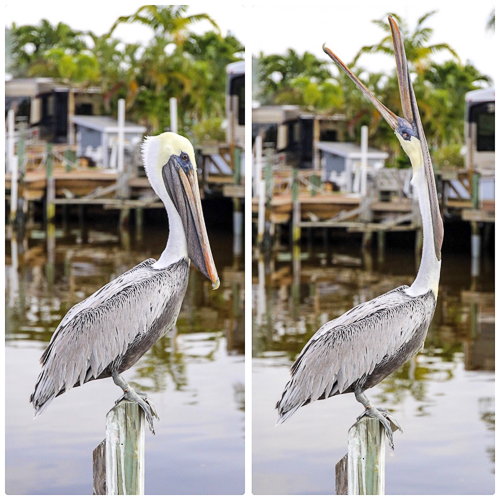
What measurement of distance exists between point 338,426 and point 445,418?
3.08 ft

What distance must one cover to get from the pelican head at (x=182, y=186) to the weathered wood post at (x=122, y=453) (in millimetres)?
498

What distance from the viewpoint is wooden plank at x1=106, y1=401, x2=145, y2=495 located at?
259cm

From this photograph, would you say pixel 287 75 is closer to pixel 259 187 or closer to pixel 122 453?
pixel 259 187

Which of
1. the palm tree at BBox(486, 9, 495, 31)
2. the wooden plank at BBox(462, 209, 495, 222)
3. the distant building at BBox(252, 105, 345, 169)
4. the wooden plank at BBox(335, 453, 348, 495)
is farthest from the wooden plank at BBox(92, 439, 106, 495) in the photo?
the wooden plank at BBox(462, 209, 495, 222)

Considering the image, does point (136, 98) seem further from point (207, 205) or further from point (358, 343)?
point (358, 343)

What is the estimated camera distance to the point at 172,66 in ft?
11.7

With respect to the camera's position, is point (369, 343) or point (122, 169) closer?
point (369, 343)

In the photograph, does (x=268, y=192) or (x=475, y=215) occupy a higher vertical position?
(x=268, y=192)

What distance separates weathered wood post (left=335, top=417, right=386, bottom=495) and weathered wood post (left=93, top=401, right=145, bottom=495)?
0.63 meters

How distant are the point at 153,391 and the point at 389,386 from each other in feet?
4.92

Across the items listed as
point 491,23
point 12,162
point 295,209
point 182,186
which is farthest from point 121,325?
point 295,209

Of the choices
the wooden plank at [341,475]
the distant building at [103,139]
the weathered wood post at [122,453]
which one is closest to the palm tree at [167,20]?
the distant building at [103,139]

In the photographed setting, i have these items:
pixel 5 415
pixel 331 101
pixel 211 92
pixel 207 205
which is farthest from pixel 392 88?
pixel 5 415

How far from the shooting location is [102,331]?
266 centimetres
